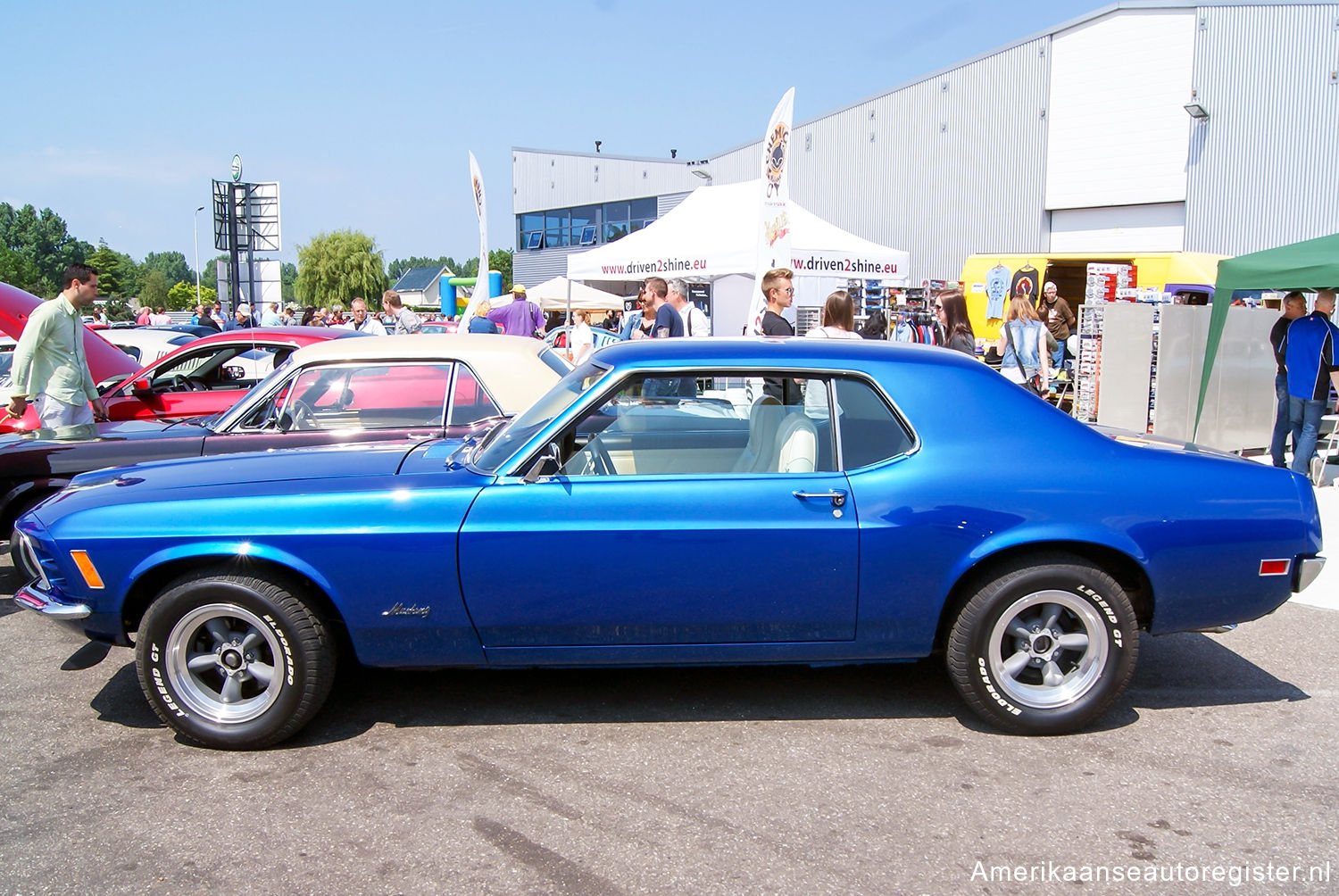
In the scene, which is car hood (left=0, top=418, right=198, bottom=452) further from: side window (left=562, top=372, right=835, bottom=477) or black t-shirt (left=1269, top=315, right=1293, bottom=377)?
black t-shirt (left=1269, top=315, right=1293, bottom=377)

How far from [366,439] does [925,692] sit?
3263 mm

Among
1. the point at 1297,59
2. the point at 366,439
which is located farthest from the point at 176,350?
the point at 1297,59

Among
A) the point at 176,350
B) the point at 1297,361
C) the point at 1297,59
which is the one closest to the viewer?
the point at 176,350

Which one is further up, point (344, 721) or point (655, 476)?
point (655, 476)

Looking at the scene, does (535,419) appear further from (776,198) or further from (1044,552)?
(776,198)

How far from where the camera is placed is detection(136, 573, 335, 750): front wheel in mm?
3535

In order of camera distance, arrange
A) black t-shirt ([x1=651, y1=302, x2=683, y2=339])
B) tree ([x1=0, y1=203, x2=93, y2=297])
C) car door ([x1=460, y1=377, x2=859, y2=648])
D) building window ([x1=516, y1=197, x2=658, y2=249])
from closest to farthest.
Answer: car door ([x1=460, y1=377, x2=859, y2=648]), black t-shirt ([x1=651, y1=302, x2=683, y2=339]), building window ([x1=516, y1=197, x2=658, y2=249]), tree ([x1=0, y1=203, x2=93, y2=297])

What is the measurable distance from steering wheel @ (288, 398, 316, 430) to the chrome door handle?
3.32m

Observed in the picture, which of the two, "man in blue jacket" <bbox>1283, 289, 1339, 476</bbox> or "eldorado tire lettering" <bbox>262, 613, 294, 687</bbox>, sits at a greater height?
"man in blue jacket" <bbox>1283, 289, 1339, 476</bbox>

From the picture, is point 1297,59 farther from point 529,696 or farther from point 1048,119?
point 529,696

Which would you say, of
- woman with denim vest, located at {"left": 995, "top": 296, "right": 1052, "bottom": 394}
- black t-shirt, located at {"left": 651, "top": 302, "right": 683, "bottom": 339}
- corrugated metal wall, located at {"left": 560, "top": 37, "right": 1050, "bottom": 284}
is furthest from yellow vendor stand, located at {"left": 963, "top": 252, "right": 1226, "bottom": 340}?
black t-shirt, located at {"left": 651, "top": 302, "right": 683, "bottom": 339}

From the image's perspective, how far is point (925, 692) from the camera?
420 cm

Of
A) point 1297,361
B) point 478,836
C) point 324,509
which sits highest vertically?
point 1297,361

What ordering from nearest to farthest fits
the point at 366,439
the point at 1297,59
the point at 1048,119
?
the point at 366,439 → the point at 1297,59 → the point at 1048,119
